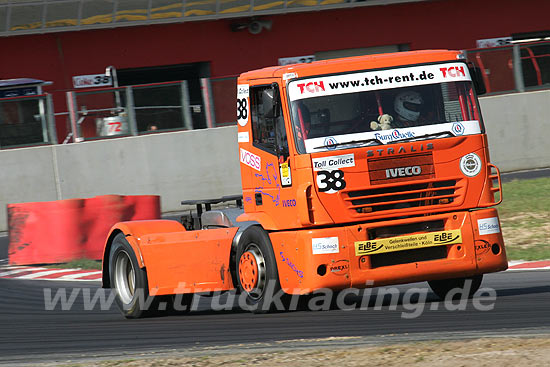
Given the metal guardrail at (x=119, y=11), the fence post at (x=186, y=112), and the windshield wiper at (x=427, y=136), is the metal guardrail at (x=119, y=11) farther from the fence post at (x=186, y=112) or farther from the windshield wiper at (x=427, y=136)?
the windshield wiper at (x=427, y=136)

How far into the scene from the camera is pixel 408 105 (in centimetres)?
985

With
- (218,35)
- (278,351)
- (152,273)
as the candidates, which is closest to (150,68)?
(218,35)

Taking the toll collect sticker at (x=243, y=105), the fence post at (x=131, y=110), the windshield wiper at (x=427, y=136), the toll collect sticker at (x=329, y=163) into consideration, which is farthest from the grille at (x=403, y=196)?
the fence post at (x=131, y=110)

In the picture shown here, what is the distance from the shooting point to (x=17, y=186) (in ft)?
67.3

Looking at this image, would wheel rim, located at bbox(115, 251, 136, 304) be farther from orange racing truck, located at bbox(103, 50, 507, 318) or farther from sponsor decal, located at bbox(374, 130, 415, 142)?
sponsor decal, located at bbox(374, 130, 415, 142)

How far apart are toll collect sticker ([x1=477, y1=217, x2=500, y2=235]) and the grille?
0.36 meters

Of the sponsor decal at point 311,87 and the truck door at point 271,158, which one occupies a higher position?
the sponsor decal at point 311,87

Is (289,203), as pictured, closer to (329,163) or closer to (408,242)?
(329,163)

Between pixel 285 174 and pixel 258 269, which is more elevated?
pixel 285 174

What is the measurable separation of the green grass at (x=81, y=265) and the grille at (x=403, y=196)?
692cm

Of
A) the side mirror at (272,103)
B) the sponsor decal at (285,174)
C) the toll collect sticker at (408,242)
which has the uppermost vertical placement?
the side mirror at (272,103)

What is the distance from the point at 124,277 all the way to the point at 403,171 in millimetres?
3569

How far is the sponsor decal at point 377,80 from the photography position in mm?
9711

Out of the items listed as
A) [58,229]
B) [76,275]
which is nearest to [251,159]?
[76,275]
